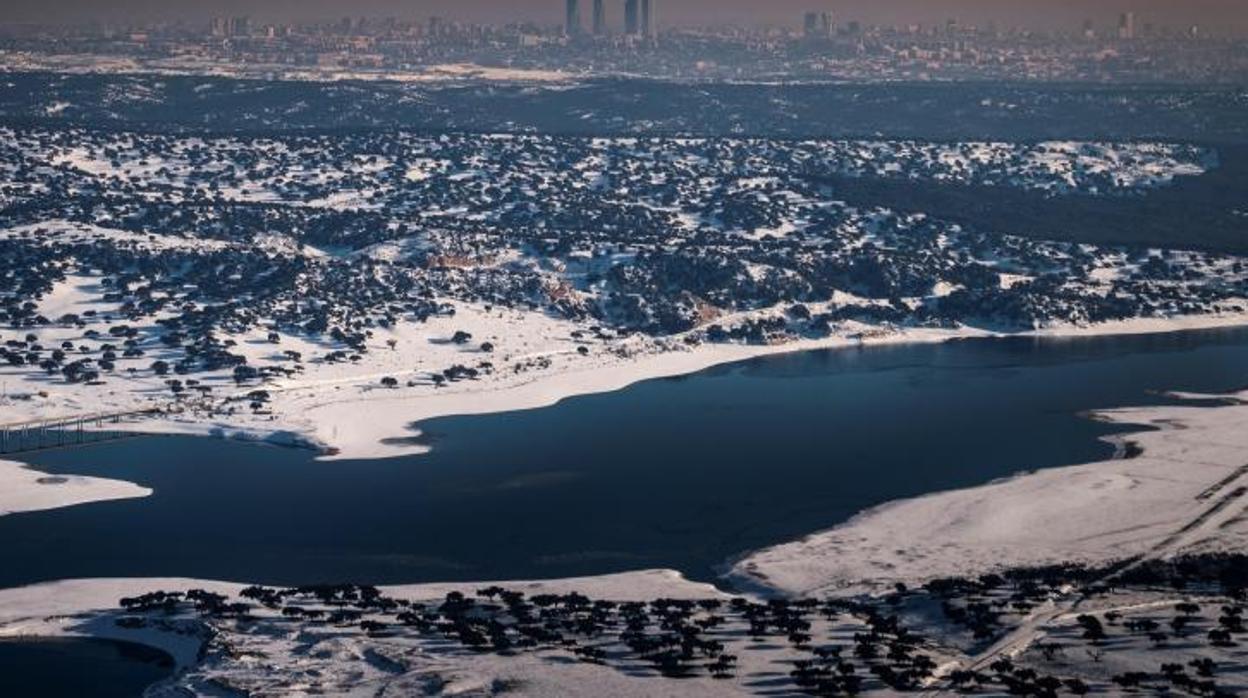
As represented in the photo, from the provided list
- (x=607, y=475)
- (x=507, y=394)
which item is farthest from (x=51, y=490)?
(x=507, y=394)

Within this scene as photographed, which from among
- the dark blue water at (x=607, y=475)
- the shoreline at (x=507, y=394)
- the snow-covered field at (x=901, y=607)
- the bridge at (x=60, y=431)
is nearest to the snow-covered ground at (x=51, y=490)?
the dark blue water at (x=607, y=475)

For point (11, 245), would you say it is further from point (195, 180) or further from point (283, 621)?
point (283, 621)

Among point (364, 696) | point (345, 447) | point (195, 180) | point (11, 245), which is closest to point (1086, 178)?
point (195, 180)

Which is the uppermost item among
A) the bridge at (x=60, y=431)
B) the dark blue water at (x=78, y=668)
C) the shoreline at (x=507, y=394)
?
the dark blue water at (x=78, y=668)

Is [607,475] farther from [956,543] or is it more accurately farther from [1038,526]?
[1038,526]

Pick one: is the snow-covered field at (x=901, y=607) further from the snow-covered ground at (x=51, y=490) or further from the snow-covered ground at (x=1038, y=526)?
the snow-covered ground at (x=51, y=490)

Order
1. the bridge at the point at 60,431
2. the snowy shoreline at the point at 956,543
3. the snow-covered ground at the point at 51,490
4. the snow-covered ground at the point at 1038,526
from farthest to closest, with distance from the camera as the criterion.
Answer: the bridge at the point at 60,431, the snow-covered ground at the point at 51,490, the snow-covered ground at the point at 1038,526, the snowy shoreline at the point at 956,543

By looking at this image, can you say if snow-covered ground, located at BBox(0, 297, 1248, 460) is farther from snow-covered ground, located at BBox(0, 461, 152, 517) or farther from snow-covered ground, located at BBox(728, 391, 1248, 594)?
snow-covered ground, located at BBox(728, 391, 1248, 594)
